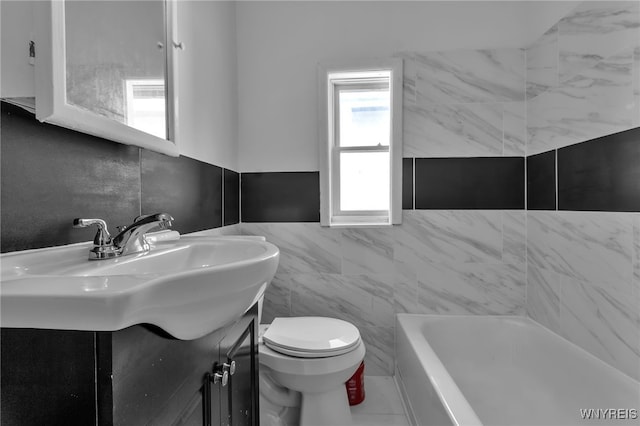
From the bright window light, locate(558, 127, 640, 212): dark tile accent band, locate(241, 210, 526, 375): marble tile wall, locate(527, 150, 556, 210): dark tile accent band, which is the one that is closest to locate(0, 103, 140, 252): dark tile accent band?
locate(241, 210, 526, 375): marble tile wall

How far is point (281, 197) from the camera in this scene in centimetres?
197

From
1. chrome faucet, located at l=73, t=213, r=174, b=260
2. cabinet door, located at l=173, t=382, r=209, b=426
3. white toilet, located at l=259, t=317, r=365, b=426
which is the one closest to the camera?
cabinet door, located at l=173, t=382, r=209, b=426

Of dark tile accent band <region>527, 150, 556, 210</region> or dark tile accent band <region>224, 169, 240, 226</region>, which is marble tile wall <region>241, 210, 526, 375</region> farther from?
dark tile accent band <region>224, 169, 240, 226</region>

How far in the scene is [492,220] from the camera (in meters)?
1.87

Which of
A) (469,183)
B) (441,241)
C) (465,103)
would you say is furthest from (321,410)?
(465,103)

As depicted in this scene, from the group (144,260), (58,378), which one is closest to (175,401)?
(58,378)

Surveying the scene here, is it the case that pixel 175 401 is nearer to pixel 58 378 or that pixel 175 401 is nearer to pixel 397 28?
pixel 58 378

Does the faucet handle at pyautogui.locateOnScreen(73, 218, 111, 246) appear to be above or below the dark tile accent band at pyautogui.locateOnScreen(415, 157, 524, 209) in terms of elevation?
below

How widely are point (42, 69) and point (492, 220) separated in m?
2.00

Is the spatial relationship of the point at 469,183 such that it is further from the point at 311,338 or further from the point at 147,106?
the point at 147,106

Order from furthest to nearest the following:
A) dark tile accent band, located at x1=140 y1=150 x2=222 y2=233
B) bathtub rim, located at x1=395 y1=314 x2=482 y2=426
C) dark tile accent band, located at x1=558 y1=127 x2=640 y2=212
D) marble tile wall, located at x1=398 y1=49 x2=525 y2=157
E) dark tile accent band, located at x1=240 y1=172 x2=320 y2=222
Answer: dark tile accent band, located at x1=240 y1=172 x2=320 y2=222
marble tile wall, located at x1=398 y1=49 x2=525 y2=157
dark tile accent band, located at x1=558 y1=127 x2=640 y2=212
dark tile accent band, located at x1=140 y1=150 x2=222 y2=233
bathtub rim, located at x1=395 y1=314 x2=482 y2=426

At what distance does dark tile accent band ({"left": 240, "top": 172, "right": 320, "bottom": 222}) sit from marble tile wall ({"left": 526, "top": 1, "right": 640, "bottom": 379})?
1.24 m

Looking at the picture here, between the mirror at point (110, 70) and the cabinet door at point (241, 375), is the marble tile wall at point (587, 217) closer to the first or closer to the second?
the cabinet door at point (241, 375)

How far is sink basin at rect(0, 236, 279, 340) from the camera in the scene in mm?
357
